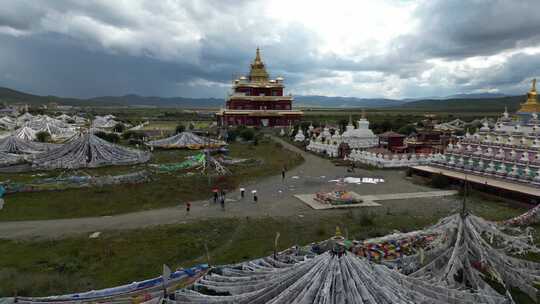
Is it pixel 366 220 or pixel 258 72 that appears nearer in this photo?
pixel 366 220

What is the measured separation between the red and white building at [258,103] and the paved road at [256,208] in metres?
42.2

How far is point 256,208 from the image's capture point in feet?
66.2

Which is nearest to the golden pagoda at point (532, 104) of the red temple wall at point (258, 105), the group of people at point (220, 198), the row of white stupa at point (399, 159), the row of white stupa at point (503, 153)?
the row of white stupa at point (503, 153)

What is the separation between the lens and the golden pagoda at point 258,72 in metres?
75.7

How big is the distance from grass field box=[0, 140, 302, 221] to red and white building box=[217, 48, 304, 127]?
4042 centimetres

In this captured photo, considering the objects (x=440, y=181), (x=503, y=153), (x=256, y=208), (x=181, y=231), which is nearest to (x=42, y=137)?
(x=256, y=208)

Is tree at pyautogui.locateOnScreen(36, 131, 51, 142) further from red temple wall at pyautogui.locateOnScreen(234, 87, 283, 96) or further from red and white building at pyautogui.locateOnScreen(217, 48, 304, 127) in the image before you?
red temple wall at pyautogui.locateOnScreen(234, 87, 283, 96)

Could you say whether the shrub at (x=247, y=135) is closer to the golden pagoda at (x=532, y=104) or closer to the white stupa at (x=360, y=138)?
the white stupa at (x=360, y=138)

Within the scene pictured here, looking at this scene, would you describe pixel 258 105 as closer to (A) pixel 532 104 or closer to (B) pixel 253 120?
(B) pixel 253 120

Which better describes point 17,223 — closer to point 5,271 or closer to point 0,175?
point 5,271

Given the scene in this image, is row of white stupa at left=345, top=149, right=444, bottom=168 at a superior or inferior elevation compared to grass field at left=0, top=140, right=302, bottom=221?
superior

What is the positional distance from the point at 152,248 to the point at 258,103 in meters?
60.3

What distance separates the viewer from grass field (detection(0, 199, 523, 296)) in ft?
39.4

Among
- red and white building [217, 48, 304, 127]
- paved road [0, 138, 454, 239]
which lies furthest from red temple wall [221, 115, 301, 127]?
paved road [0, 138, 454, 239]
